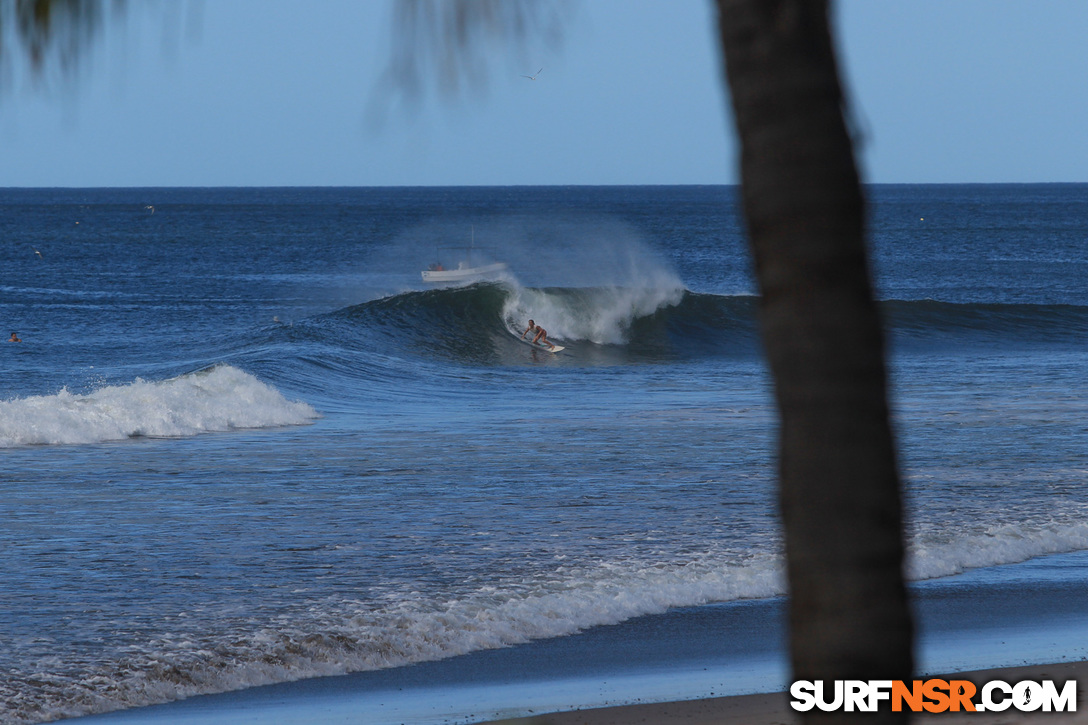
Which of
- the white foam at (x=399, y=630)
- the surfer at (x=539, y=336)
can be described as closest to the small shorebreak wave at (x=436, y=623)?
the white foam at (x=399, y=630)

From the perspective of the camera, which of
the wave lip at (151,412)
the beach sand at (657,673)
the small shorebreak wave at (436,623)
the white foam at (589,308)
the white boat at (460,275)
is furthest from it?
the white boat at (460,275)

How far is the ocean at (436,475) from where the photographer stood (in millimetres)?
7207

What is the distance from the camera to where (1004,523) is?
1007cm

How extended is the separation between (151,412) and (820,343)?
16.2 m

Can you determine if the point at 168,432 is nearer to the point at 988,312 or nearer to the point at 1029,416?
the point at 1029,416

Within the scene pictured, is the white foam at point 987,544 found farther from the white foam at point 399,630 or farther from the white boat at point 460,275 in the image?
the white boat at point 460,275

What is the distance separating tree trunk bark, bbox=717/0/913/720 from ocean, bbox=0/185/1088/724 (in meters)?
0.12

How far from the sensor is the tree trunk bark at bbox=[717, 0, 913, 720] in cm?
151

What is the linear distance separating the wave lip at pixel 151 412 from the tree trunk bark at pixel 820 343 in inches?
598

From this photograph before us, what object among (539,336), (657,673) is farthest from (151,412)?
(539,336)

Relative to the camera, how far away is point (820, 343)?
4.92ft

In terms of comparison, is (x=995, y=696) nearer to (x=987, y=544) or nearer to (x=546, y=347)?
(x=987, y=544)

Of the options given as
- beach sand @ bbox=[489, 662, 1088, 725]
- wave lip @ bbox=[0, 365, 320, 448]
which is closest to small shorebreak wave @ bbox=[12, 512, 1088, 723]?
beach sand @ bbox=[489, 662, 1088, 725]

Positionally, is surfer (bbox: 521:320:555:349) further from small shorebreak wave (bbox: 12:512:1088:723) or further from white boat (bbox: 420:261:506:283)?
small shorebreak wave (bbox: 12:512:1088:723)
